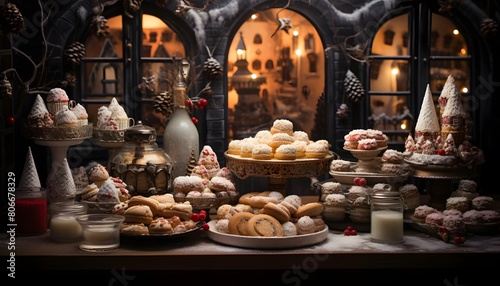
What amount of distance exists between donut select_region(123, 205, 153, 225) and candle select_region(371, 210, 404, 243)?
1027mm

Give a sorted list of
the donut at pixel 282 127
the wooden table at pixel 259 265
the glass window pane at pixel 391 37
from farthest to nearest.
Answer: the glass window pane at pixel 391 37 < the donut at pixel 282 127 < the wooden table at pixel 259 265

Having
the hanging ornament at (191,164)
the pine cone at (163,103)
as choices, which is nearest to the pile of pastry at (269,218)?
the hanging ornament at (191,164)

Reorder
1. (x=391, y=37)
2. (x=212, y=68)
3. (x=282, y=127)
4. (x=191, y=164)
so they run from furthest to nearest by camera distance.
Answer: (x=391, y=37) → (x=212, y=68) → (x=191, y=164) → (x=282, y=127)

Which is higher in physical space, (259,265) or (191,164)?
(191,164)

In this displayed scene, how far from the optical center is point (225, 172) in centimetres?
368

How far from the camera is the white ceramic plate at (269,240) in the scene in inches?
120

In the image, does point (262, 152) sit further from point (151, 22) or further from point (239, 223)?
point (151, 22)

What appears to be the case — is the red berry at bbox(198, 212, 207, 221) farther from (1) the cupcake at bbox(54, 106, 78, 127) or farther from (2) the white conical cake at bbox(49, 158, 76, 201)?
(1) the cupcake at bbox(54, 106, 78, 127)

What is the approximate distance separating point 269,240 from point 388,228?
56 centimetres

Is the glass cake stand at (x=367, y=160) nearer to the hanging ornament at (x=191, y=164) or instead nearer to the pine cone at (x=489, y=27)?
the hanging ornament at (x=191, y=164)

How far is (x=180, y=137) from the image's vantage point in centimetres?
396

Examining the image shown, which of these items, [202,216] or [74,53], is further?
[74,53]

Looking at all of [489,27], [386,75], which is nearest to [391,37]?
[386,75]

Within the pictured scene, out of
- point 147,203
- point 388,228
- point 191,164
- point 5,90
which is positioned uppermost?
point 5,90
